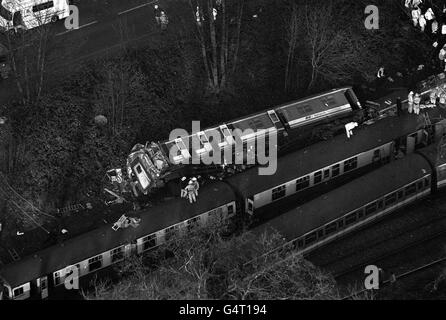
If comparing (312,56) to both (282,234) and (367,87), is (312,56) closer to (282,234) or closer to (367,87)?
(367,87)

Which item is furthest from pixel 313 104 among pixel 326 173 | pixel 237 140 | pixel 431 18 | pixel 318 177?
pixel 431 18

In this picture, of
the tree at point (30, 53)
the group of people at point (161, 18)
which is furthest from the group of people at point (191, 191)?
the group of people at point (161, 18)

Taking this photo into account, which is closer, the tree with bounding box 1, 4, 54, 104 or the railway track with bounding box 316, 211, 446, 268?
the railway track with bounding box 316, 211, 446, 268

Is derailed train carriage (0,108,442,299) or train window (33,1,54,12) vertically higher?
train window (33,1,54,12)

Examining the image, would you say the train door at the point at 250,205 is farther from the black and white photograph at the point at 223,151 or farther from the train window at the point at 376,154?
the train window at the point at 376,154

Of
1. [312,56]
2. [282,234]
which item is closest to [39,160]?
[282,234]

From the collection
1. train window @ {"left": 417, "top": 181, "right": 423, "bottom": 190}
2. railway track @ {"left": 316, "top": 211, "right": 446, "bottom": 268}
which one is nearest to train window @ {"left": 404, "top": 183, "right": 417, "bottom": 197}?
train window @ {"left": 417, "top": 181, "right": 423, "bottom": 190}

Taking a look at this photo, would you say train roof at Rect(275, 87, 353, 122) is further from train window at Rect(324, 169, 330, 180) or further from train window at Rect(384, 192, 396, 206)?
train window at Rect(384, 192, 396, 206)
